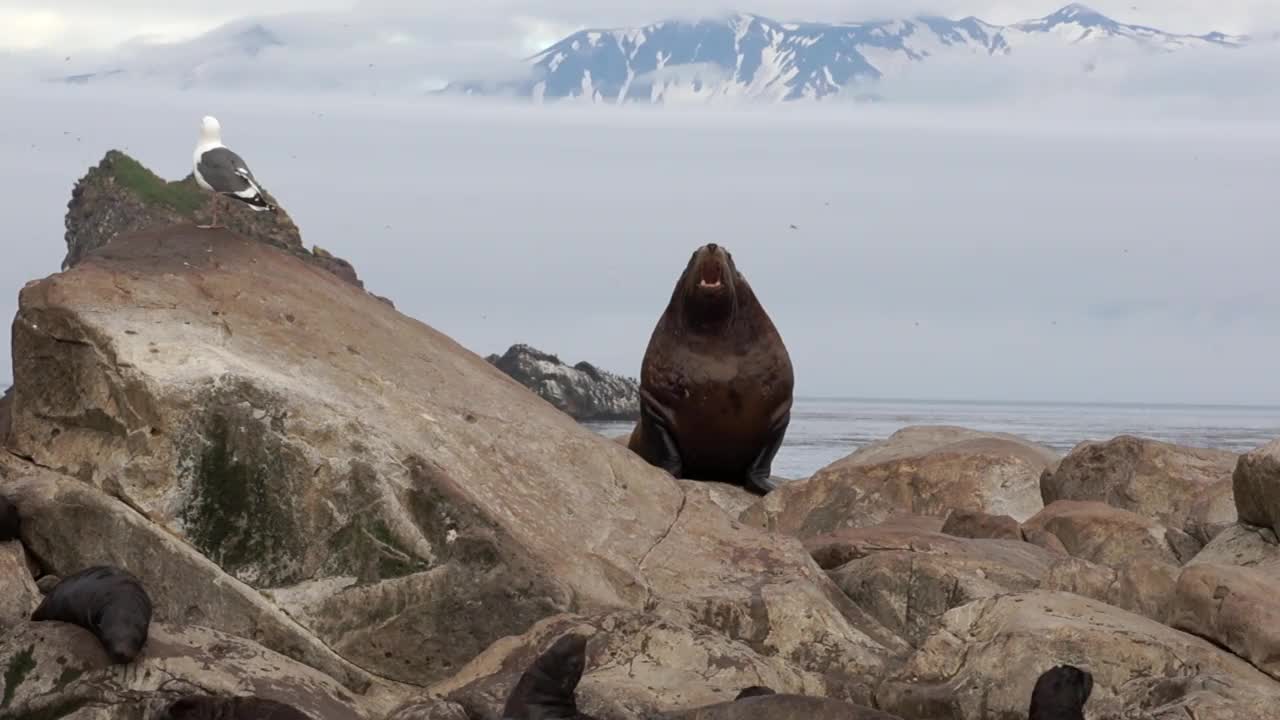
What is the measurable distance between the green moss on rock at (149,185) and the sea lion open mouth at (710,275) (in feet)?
144

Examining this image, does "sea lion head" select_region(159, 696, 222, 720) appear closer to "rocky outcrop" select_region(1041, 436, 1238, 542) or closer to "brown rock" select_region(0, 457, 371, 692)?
"brown rock" select_region(0, 457, 371, 692)

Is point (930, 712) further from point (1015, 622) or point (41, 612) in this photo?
point (41, 612)

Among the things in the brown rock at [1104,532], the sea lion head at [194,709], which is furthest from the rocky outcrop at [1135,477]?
the sea lion head at [194,709]

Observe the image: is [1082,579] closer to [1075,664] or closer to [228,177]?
[1075,664]

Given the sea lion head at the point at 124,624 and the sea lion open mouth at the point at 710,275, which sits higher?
the sea lion open mouth at the point at 710,275

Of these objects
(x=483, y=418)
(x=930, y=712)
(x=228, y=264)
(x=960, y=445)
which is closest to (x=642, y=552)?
(x=483, y=418)

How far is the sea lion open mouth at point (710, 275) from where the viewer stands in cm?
1262

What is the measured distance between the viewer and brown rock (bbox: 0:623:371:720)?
667 cm

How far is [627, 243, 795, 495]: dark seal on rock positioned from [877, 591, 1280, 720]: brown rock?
5048 millimetres

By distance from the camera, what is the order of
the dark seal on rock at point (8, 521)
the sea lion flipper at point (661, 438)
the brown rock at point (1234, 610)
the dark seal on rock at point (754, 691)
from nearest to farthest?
the dark seal on rock at point (754, 691) → the brown rock at point (1234, 610) → the dark seal on rock at point (8, 521) → the sea lion flipper at point (661, 438)

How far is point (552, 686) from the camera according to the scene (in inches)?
274

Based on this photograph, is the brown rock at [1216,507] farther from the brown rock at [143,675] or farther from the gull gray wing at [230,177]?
the gull gray wing at [230,177]

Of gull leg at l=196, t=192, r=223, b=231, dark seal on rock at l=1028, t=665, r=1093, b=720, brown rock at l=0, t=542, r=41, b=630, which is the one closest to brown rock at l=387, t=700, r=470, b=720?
brown rock at l=0, t=542, r=41, b=630

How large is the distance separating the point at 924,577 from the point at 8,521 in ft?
14.6
